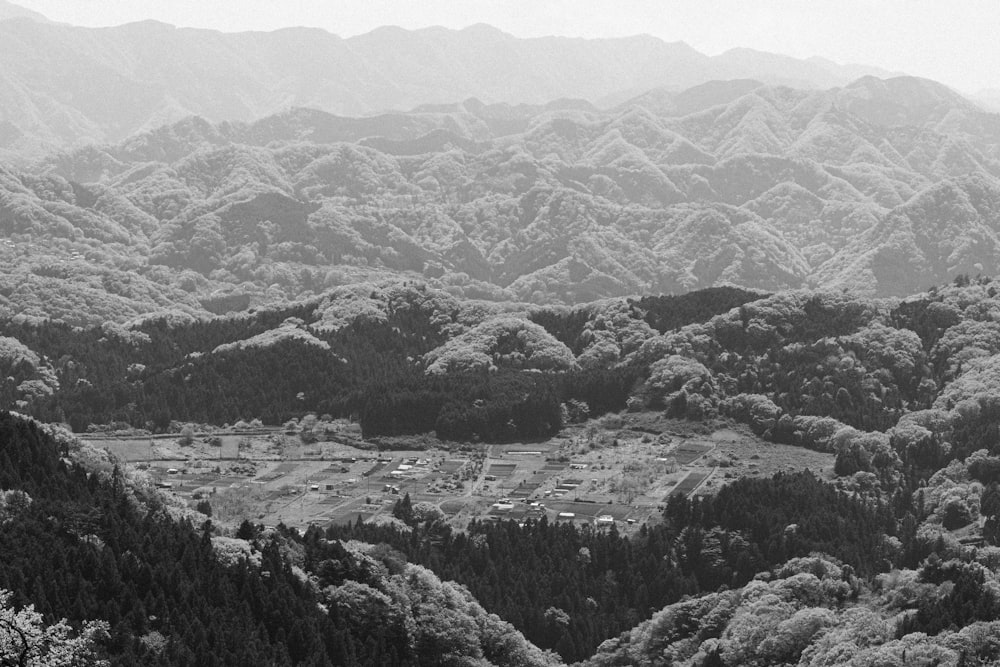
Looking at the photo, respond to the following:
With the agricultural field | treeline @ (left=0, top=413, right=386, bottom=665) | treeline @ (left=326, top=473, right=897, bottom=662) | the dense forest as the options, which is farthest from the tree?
the agricultural field

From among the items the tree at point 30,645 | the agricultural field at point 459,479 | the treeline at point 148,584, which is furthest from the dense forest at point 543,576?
the tree at point 30,645

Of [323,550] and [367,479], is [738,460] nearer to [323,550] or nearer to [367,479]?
[367,479]

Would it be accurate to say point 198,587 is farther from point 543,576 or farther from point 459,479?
point 459,479

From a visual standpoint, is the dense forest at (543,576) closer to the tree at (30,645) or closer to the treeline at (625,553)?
the treeline at (625,553)

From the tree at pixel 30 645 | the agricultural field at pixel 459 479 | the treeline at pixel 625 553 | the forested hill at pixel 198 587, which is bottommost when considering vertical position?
the agricultural field at pixel 459 479

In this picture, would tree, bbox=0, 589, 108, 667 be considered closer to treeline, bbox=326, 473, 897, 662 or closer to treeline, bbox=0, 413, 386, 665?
treeline, bbox=0, 413, 386, 665

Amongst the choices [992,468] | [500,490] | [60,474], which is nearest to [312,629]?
[60,474]
